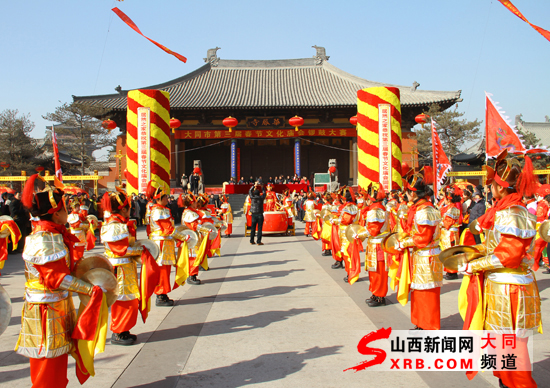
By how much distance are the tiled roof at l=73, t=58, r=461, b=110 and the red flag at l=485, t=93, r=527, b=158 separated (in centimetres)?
1514

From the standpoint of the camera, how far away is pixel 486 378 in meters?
3.02

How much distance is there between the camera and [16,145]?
73.0 ft

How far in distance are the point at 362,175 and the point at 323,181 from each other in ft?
40.6

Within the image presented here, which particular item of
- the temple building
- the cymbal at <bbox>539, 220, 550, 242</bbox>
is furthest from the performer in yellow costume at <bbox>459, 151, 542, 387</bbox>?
the temple building

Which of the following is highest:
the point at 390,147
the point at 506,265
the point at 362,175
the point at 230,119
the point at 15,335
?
the point at 230,119

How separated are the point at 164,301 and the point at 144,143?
6.95 metres

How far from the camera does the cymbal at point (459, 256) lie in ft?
9.37

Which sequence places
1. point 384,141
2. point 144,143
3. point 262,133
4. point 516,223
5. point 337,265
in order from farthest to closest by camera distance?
point 262,133 < point 144,143 < point 384,141 < point 337,265 < point 516,223

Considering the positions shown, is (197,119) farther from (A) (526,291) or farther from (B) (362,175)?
(A) (526,291)

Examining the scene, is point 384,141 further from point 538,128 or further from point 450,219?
point 538,128

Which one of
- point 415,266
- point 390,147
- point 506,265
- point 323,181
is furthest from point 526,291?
point 323,181

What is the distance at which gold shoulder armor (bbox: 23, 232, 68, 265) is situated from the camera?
241 cm

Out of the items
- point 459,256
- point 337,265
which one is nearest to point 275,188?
point 337,265

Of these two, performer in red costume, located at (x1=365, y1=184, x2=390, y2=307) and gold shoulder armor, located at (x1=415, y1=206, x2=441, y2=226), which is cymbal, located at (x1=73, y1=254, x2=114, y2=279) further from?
performer in red costume, located at (x1=365, y1=184, x2=390, y2=307)
